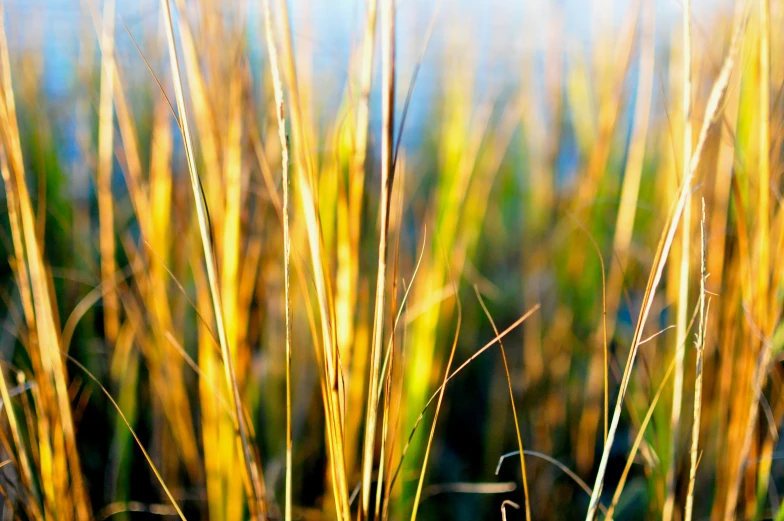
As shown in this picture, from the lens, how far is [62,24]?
5.13 feet

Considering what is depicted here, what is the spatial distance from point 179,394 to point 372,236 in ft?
1.16

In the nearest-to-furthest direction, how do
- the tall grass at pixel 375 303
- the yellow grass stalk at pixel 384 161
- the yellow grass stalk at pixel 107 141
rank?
the yellow grass stalk at pixel 384 161 → the tall grass at pixel 375 303 → the yellow grass stalk at pixel 107 141

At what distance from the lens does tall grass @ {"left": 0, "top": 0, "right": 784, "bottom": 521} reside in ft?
1.42

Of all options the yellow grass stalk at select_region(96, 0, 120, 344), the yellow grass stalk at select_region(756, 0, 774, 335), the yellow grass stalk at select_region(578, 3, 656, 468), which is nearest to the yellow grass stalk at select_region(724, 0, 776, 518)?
the yellow grass stalk at select_region(756, 0, 774, 335)

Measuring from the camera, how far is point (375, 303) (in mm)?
417

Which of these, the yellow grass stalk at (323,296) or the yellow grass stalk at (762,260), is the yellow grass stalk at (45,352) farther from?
the yellow grass stalk at (762,260)

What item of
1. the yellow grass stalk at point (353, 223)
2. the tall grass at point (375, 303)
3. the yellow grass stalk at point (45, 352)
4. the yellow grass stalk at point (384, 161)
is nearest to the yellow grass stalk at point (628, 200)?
the tall grass at point (375, 303)

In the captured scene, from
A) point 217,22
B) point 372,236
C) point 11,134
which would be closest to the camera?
point 11,134

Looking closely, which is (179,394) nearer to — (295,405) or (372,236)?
(295,405)

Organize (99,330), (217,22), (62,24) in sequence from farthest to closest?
(62,24), (99,330), (217,22)

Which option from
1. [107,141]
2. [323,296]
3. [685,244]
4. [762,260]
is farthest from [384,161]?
[107,141]

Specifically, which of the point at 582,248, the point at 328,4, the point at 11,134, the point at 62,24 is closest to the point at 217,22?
the point at 11,134

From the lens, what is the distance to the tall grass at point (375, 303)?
431mm

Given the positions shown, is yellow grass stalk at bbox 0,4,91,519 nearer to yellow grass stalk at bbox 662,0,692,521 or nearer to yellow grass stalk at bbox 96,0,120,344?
yellow grass stalk at bbox 96,0,120,344
